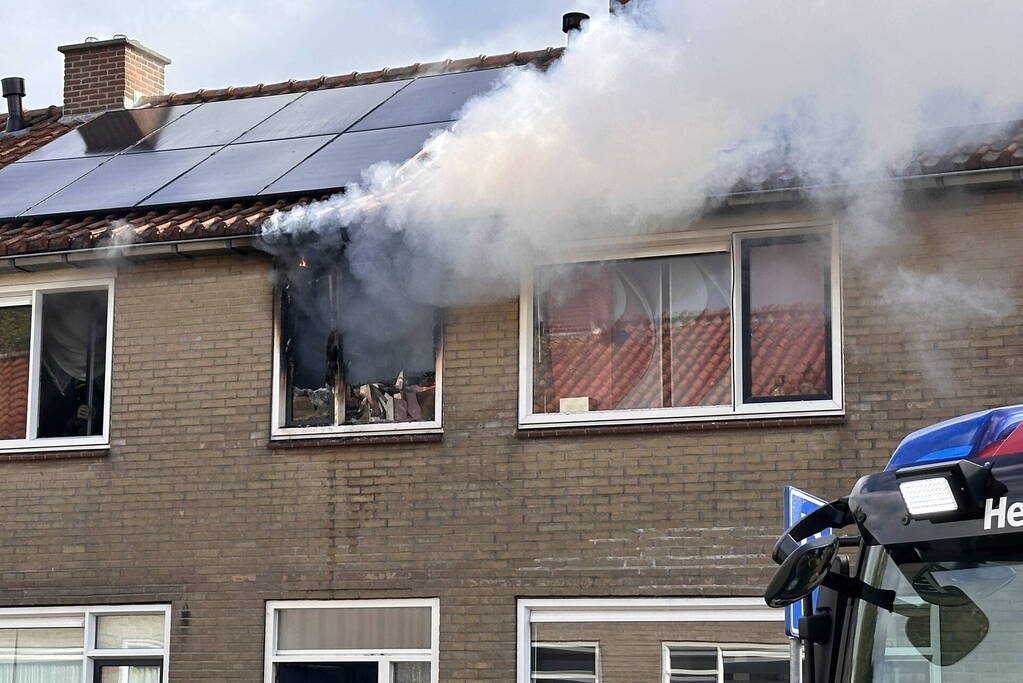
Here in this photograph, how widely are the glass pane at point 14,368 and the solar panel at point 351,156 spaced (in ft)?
7.61

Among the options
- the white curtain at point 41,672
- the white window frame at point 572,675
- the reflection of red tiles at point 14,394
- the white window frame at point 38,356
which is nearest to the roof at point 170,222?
the white window frame at point 38,356

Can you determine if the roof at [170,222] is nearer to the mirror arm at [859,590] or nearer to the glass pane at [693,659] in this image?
the glass pane at [693,659]

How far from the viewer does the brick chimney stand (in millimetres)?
17531

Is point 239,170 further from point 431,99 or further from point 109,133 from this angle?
point 109,133

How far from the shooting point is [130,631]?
12.6 m

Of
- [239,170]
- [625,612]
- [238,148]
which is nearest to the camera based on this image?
[625,612]

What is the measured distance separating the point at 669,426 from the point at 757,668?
1.70 meters

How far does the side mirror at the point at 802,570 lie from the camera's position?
5.21 meters

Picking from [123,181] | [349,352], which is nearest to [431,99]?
[123,181]

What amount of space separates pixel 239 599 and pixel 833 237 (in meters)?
4.99

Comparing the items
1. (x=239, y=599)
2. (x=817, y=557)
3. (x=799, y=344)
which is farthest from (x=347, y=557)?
(x=817, y=557)

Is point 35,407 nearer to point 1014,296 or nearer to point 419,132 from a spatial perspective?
point 419,132

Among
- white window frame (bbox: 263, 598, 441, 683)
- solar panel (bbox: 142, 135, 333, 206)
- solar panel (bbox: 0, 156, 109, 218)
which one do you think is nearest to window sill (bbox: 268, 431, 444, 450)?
white window frame (bbox: 263, 598, 441, 683)

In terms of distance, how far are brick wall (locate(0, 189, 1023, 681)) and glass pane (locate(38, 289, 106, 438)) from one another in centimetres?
32
